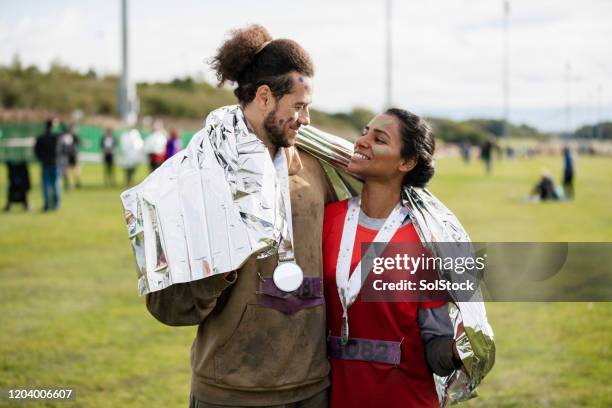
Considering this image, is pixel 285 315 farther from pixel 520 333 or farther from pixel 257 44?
pixel 520 333

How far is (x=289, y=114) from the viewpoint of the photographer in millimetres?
3053

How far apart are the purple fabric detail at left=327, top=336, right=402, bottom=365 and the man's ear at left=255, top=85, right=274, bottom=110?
1102 mm

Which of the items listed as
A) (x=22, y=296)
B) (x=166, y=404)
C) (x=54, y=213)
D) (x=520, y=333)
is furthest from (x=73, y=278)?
(x=54, y=213)

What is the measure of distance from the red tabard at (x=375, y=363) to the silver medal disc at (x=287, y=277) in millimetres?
460

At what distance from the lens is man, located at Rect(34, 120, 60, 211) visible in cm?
1677

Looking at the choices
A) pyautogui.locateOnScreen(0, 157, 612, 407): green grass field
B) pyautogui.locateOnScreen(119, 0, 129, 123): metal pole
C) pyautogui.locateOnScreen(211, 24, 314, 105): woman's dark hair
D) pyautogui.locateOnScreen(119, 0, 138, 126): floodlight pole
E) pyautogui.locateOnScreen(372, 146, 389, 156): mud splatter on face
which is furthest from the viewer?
pyautogui.locateOnScreen(119, 0, 138, 126): floodlight pole

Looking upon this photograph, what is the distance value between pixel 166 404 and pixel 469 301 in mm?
3277

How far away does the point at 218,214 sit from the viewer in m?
2.71

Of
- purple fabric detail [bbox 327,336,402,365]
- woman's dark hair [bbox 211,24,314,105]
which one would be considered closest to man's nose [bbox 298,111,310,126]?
woman's dark hair [bbox 211,24,314,105]

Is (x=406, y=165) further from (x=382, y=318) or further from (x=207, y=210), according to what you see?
(x=207, y=210)

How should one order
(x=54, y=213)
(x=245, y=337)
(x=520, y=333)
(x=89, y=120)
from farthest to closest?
(x=89, y=120) < (x=54, y=213) < (x=520, y=333) < (x=245, y=337)

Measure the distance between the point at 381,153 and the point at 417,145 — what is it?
181mm

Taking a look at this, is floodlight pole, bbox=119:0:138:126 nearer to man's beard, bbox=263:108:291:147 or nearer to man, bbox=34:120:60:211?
man, bbox=34:120:60:211

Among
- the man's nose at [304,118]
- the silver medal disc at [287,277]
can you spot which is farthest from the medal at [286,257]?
the man's nose at [304,118]
